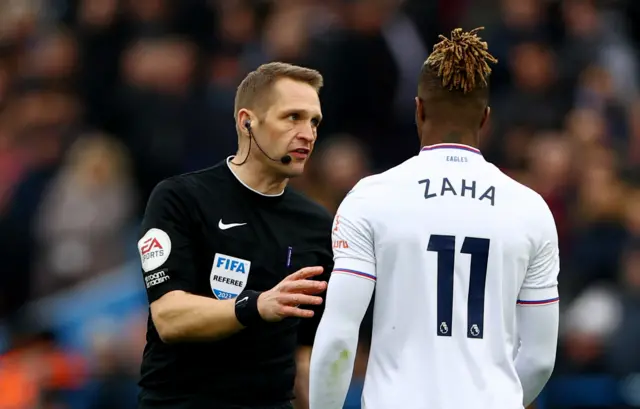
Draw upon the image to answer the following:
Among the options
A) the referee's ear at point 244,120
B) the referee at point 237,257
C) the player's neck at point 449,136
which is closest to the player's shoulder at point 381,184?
the player's neck at point 449,136

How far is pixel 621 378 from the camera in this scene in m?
9.40

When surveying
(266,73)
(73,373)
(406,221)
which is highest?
(266,73)

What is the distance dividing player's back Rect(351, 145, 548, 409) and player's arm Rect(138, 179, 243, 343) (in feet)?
2.55

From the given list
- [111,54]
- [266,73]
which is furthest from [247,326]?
[111,54]

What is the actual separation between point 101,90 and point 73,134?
46 centimetres

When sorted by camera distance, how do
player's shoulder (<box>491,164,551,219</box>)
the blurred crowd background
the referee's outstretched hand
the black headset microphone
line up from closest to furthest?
player's shoulder (<box>491,164,551,219</box>) → the referee's outstretched hand → the black headset microphone → the blurred crowd background

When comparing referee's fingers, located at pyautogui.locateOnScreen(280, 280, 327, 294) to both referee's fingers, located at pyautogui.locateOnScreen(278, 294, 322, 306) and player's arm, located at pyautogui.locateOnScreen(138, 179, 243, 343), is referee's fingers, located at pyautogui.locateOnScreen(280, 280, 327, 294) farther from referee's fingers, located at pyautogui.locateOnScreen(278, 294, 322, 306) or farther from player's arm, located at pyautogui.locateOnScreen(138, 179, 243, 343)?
player's arm, located at pyautogui.locateOnScreen(138, 179, 243, 343)

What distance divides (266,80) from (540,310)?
1.70 meters

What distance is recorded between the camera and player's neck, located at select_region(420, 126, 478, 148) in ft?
16.2

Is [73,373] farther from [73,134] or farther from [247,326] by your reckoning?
[247,326]

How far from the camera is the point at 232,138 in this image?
10.9 metres

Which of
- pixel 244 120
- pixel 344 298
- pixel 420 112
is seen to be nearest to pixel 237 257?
pixel 244 120

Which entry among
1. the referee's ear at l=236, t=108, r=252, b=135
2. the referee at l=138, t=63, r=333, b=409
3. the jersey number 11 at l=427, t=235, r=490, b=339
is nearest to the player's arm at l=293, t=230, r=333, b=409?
the referee at l=138, t=63, r=333, b=409

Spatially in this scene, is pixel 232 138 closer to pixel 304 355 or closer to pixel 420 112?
pixel 304 355
